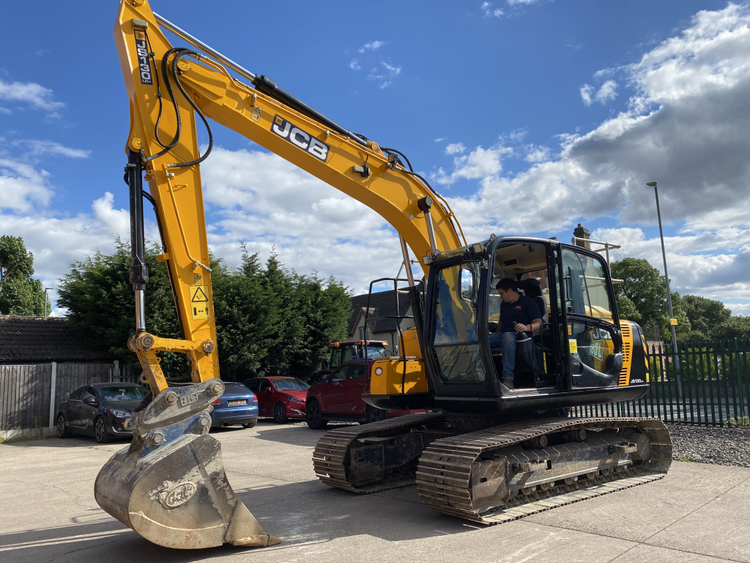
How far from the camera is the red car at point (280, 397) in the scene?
16.6 m

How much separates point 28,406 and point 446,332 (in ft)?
45.9

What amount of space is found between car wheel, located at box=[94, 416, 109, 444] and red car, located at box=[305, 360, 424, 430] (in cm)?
482

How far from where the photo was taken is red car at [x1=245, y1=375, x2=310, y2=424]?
54.5 ft

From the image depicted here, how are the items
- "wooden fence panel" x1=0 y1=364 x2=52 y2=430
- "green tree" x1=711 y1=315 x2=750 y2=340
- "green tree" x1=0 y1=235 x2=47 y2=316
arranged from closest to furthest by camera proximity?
"wooden fence panel" x1=0 y1=364 x2=52 y2=430, "green tree" x1=0 y1=235 x2=47 y2=316, "green tree" x1=711 y1=315 x2=750 y2=340

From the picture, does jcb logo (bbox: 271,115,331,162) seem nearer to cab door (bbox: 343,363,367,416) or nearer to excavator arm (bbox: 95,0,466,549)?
excavator arm (bbox: 95,0,466,549)

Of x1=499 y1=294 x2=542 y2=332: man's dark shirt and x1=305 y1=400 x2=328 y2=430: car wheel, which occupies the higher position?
x1=499 y1=294 x2=542 y2=332: man's dark shirt

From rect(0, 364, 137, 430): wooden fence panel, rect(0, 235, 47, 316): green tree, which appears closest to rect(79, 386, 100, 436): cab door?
rect(0, 364, 137, 430): wooden fence panel

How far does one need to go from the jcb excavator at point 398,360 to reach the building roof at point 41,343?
46.7 ft

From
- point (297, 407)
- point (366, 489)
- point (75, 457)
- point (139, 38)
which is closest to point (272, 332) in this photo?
point (297, 407)

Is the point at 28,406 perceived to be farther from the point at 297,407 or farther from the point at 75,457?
the point at 297,407

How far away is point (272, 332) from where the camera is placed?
764 inches

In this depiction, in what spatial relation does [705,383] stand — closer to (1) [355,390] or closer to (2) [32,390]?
(1) [355,390]

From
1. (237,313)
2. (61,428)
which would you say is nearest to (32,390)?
(61,428)

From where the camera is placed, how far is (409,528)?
5387mm
